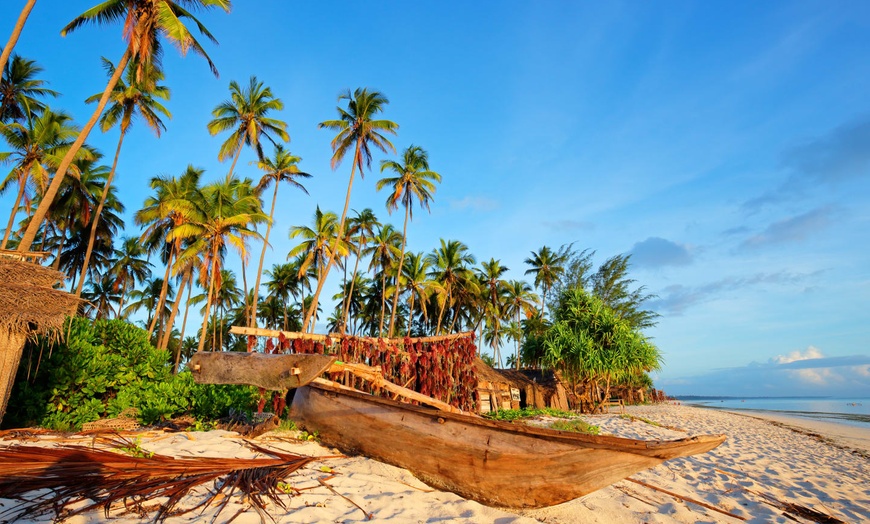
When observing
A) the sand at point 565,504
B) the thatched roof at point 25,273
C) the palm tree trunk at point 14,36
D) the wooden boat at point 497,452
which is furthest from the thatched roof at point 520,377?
the palm tree trunk at point 14,36

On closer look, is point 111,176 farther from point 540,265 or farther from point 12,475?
point 540,265

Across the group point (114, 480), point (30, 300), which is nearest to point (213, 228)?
point (30, 300)

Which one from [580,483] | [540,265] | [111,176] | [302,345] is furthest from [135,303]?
[580,483]

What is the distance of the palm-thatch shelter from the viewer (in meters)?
6.89

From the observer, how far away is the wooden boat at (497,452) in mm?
3715

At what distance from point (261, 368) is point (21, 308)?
15.4ft

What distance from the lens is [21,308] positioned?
6.95 m

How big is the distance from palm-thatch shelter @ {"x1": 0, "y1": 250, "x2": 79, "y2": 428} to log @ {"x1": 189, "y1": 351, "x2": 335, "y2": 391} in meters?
3.35

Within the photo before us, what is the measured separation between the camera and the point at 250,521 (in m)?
3.57

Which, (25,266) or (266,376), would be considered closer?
(266,376)

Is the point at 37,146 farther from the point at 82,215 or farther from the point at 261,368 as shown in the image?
the point at 261,368

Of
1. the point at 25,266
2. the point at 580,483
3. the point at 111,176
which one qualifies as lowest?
the point at 580,483

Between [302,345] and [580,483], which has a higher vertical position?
[302,345]

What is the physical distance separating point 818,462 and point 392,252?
2749 centimetres
